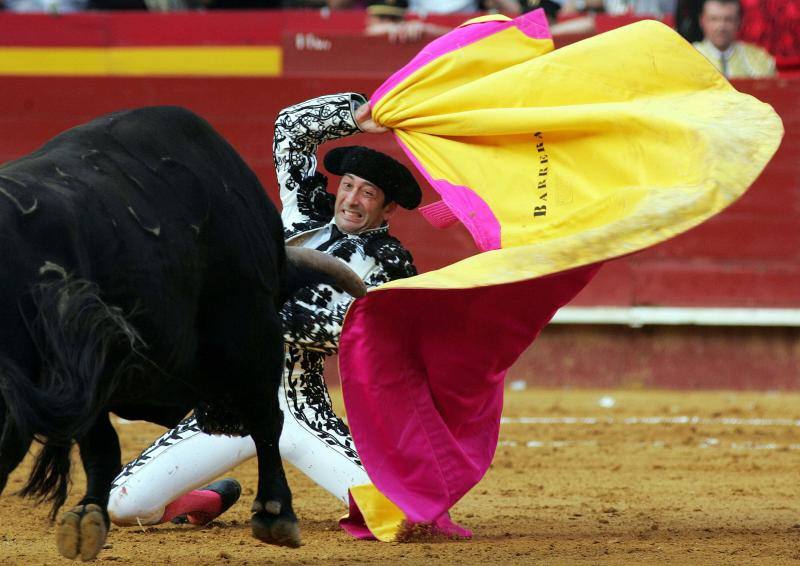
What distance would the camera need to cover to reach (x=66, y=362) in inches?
102

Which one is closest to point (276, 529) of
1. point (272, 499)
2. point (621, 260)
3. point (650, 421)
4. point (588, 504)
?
point (272, 499)

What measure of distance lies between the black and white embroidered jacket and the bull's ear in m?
0.17

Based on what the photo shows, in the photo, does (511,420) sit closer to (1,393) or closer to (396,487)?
(396,487)

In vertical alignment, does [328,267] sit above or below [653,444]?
above

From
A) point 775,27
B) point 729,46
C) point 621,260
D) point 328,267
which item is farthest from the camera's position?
point 775,27

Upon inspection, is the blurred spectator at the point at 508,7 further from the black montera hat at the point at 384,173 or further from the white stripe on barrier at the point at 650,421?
the black montera hat at the point at 384,173

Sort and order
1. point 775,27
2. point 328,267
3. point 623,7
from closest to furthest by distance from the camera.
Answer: point 328,267, point 775,27, point 623,7

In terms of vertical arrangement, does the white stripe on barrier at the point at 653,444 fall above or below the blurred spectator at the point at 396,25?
below

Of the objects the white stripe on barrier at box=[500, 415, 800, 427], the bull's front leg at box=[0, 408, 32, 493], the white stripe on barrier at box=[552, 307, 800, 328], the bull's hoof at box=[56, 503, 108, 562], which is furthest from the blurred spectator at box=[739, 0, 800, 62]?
the bull's front leg at box=[0, 408, 32, 493]

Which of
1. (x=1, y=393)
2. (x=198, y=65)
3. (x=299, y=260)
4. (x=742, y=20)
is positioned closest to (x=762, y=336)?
(x=742, y=20)

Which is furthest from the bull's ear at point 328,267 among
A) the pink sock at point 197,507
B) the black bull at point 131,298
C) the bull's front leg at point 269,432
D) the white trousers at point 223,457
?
the pink sock at point 197,507

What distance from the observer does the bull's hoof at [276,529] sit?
11.5ft

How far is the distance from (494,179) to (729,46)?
146 inches

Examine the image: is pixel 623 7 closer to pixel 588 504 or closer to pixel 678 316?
pixel 678 316
